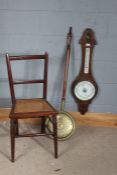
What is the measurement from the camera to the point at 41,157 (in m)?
2.03

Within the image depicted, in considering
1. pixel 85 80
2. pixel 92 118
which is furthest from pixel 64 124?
pixel 85 80

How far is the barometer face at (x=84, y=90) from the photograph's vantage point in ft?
8.17

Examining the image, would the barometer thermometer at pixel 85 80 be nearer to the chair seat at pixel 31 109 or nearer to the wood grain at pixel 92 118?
the wood grain at pixel 92 118

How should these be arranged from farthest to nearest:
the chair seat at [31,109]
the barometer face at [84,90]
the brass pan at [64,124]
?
the barometer face at [84,90] < the brass pan at [64,124] < the chair seat at [31,109]

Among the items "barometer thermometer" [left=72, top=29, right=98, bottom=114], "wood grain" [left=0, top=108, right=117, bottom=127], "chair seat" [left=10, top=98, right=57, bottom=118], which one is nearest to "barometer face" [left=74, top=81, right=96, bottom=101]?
"barometer thermometer" [left=72, top=29, right=98, bottom=114]

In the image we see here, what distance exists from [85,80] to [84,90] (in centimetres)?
10

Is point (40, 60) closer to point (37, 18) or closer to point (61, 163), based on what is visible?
point (37, 18)

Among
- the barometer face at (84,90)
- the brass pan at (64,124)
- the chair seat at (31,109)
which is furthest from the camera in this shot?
the barometer face at (84,90)

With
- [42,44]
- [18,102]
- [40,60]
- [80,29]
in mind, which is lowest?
[18,102]

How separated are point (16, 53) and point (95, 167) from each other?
1247 millimetres

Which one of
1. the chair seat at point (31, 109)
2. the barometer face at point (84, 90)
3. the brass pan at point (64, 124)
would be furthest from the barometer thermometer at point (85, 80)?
the chair seat at point (31, 109)

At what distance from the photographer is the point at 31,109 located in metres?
2.00

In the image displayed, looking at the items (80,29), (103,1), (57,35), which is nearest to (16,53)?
(57,35)

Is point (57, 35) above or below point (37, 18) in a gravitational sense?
below
